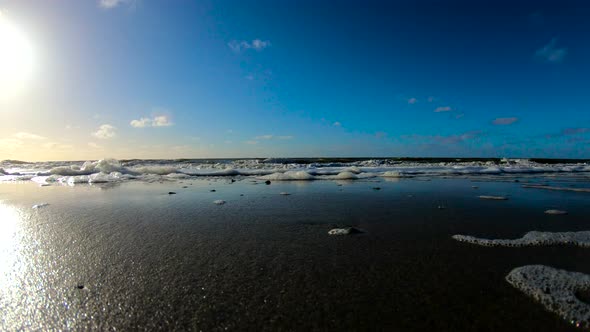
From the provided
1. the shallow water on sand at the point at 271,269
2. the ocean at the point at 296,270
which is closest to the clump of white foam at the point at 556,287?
the ocean at the point at 296,270

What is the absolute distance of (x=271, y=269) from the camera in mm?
3096

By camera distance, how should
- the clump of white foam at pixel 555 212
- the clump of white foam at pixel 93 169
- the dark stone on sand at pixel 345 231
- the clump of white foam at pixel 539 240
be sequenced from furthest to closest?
the clump of white foam at pixel 93 169 → the clump of white foam at pixel 555 212 → the dark stone on sand at pixel 345 231 → the clump of white foam at pixel 539 240

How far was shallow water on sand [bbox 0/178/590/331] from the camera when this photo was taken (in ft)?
7.25

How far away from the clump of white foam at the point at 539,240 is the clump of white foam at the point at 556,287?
85cm

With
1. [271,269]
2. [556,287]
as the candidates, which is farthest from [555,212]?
[271,269]

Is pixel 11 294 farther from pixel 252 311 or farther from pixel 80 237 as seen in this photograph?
pixel 252 311

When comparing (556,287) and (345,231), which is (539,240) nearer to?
(556,287)

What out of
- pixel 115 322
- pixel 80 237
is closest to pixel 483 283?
pixel 115 322

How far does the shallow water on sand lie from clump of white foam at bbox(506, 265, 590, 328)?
129 millimetres

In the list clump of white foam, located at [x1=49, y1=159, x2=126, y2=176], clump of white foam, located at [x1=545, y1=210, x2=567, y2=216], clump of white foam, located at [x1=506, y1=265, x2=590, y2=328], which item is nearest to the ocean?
clump of white foam, located at [x1=506, y1=265, x2=590, y2=328]

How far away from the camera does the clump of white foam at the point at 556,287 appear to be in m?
2.29

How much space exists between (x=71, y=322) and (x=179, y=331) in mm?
878

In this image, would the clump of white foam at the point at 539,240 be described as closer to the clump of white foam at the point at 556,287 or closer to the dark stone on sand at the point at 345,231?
the clump of white foam at the point at 556,287

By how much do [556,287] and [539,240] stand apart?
168 centimetres
